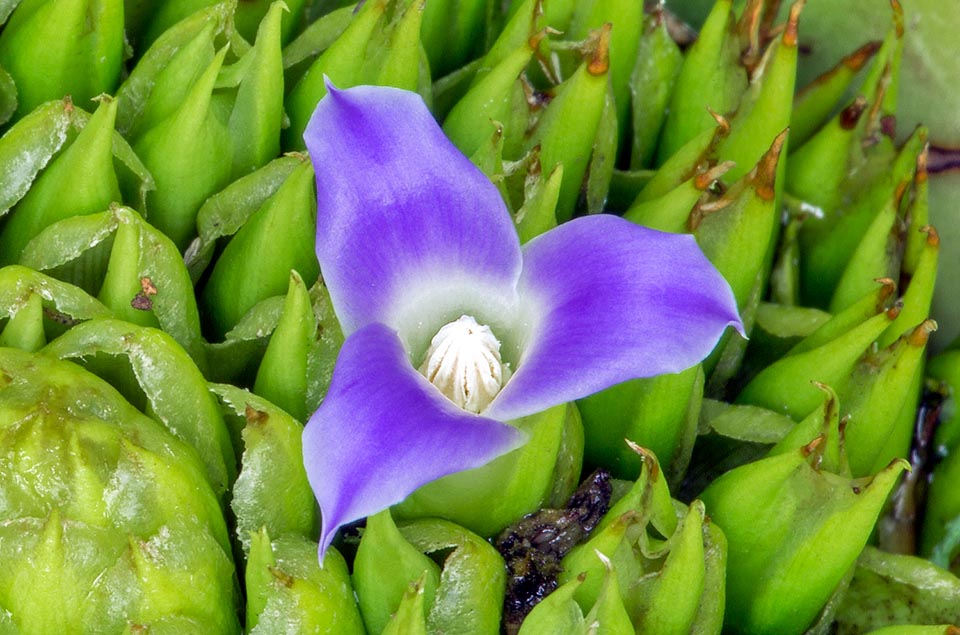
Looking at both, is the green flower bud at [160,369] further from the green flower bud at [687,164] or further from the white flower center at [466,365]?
the green flower bud at [687,164]

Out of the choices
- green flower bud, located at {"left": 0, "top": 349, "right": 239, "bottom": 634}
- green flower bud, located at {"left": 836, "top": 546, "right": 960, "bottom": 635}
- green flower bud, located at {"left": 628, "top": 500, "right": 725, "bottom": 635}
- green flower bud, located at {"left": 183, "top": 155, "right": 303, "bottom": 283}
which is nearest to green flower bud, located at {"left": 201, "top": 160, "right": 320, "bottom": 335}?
green flower bud, located at {"left": 183, "top": 155, "right": 303, "bottom": 283}

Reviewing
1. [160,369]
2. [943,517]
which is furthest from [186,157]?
[943,517]

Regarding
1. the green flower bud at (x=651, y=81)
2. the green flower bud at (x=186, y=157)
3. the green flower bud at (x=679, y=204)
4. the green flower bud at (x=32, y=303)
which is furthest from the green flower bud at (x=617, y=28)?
the green flower bud at (x=32, y=303)

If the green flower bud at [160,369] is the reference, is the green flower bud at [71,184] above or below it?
above

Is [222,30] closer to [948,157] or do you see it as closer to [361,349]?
[361,349]

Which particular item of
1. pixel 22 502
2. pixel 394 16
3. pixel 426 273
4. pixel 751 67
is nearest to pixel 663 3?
pixel 751 67

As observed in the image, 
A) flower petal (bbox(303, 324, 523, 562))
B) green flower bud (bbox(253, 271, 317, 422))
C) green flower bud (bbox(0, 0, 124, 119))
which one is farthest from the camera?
green flower bud (bbox(0, 0, 124, 119))

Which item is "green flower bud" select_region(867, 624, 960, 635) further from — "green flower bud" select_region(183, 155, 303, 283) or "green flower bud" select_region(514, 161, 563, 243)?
"green flower bud" select_region(183, 155, 303, 283)

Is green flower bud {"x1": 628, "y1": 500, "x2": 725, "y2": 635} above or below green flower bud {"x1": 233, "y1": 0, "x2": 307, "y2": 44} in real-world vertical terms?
below
